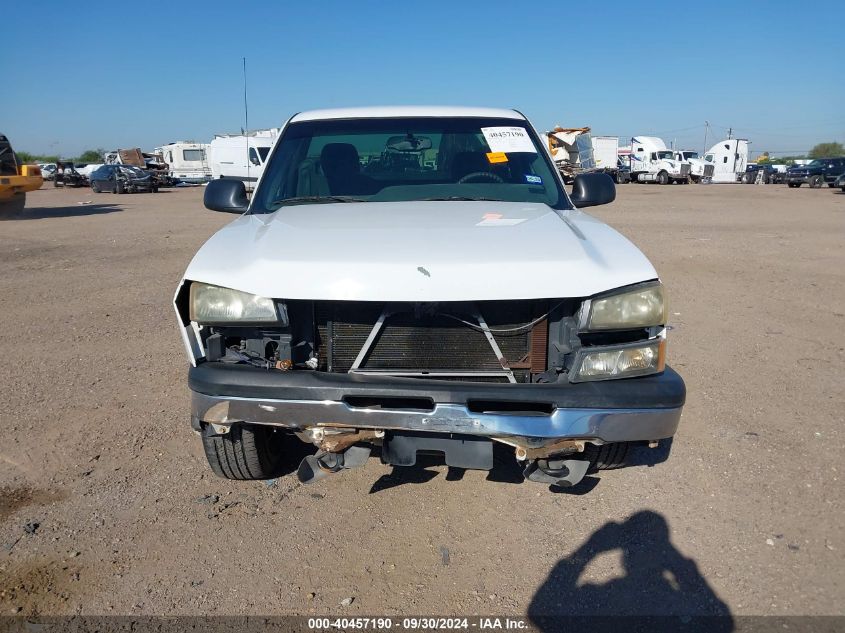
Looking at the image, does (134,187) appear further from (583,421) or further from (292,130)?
(583,421)

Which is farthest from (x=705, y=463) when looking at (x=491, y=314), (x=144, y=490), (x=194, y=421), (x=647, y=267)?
(x=144, y=490)

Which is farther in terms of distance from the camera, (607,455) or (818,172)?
(818,172)

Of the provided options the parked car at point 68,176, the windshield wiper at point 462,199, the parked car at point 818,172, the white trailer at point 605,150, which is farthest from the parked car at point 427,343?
the white trailer at point 605,150

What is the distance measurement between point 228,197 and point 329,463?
1.93m

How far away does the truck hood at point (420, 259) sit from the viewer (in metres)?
2.62

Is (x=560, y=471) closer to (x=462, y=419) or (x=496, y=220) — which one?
(x=462, y=419)

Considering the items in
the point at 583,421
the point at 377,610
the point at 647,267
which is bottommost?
the point at 377,610

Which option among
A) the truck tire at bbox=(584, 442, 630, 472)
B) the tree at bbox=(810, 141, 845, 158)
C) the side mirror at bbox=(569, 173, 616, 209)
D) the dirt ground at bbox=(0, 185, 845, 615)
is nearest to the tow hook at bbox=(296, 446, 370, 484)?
the dirt ground at bbox=(0, 185, 845, 615)

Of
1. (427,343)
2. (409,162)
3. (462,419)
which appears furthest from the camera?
(409,162)

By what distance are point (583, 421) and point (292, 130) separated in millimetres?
2763

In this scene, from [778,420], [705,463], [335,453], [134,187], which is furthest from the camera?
[134,187]

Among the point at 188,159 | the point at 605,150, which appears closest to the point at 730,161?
the point at 605,150

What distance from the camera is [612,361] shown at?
2.74m

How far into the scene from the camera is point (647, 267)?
2854 millimetres
